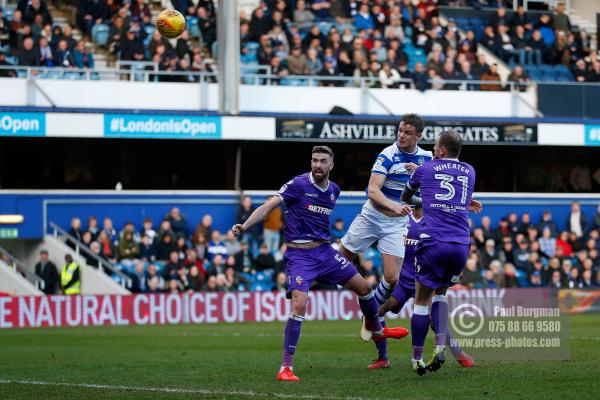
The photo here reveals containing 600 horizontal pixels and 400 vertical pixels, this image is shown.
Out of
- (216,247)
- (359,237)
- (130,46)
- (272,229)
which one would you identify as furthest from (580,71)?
(359,237)

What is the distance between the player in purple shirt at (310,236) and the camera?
11.4 metres

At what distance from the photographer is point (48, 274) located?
25.3m

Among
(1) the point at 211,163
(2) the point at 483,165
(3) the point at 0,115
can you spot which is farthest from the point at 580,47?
(3) the point at 0,115

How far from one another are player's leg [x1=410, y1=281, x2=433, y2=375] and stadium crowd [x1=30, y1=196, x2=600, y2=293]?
46.7ft

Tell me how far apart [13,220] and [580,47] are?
1567 centimetres

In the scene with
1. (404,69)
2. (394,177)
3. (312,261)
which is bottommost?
(312,261)

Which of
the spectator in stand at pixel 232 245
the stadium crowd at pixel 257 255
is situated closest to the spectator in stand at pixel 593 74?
the stadium crowd at pixel 257 255

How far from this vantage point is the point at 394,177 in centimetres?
1219

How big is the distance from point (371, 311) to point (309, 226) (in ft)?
3.69

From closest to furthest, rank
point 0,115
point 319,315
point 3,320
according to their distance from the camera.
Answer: point 3,320 → point 319,315 → point 0,115

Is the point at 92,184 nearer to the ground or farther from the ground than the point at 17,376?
farther from the ground

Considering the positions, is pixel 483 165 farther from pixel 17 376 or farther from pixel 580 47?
pixel 17 376

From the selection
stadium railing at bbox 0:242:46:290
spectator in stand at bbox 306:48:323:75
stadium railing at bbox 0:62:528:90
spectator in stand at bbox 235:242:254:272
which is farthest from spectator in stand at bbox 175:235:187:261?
spectator in stand at bbox 306:48:323:75

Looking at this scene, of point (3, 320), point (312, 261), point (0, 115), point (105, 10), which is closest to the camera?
point (312, 261)
